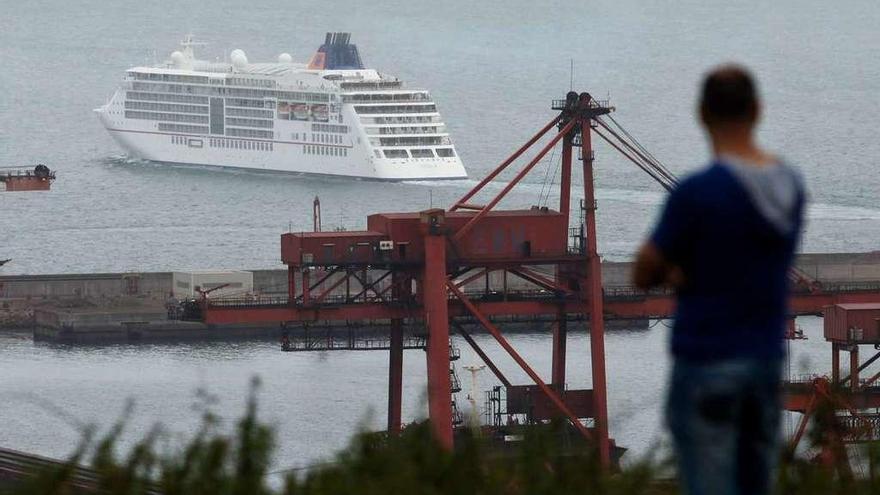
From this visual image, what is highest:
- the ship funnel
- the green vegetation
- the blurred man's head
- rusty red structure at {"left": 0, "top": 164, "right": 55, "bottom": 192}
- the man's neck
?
the ship funnel

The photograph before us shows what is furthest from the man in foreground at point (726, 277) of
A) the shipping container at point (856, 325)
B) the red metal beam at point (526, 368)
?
the shipping container at point (856, 325)

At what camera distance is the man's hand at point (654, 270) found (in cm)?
395

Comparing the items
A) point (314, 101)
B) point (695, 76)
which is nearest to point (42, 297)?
point (314, 101)

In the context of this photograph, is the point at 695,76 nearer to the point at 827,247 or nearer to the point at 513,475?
the point at 827,247

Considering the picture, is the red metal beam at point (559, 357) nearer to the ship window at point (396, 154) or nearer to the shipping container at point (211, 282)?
the shipping container at point (211, 282)

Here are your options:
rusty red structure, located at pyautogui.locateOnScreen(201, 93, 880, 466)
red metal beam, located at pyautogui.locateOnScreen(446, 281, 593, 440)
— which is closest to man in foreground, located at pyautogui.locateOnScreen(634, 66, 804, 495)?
red metal beam, located at pyautogui.locateOnScreen(446, 281, 593, 440)

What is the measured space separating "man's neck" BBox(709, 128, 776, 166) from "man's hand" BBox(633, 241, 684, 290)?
0.69 ft

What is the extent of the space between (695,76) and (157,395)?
79.3m

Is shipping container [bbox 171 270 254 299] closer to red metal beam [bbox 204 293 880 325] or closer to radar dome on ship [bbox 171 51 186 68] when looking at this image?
red metal beam [bbox 204 293 880 325]

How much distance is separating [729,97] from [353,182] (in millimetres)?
64556

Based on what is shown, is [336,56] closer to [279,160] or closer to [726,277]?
[279,160]

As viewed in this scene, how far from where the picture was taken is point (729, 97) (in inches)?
154

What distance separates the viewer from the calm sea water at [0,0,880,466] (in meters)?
30.0

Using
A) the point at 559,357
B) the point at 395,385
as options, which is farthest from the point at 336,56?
the point at 395,385
